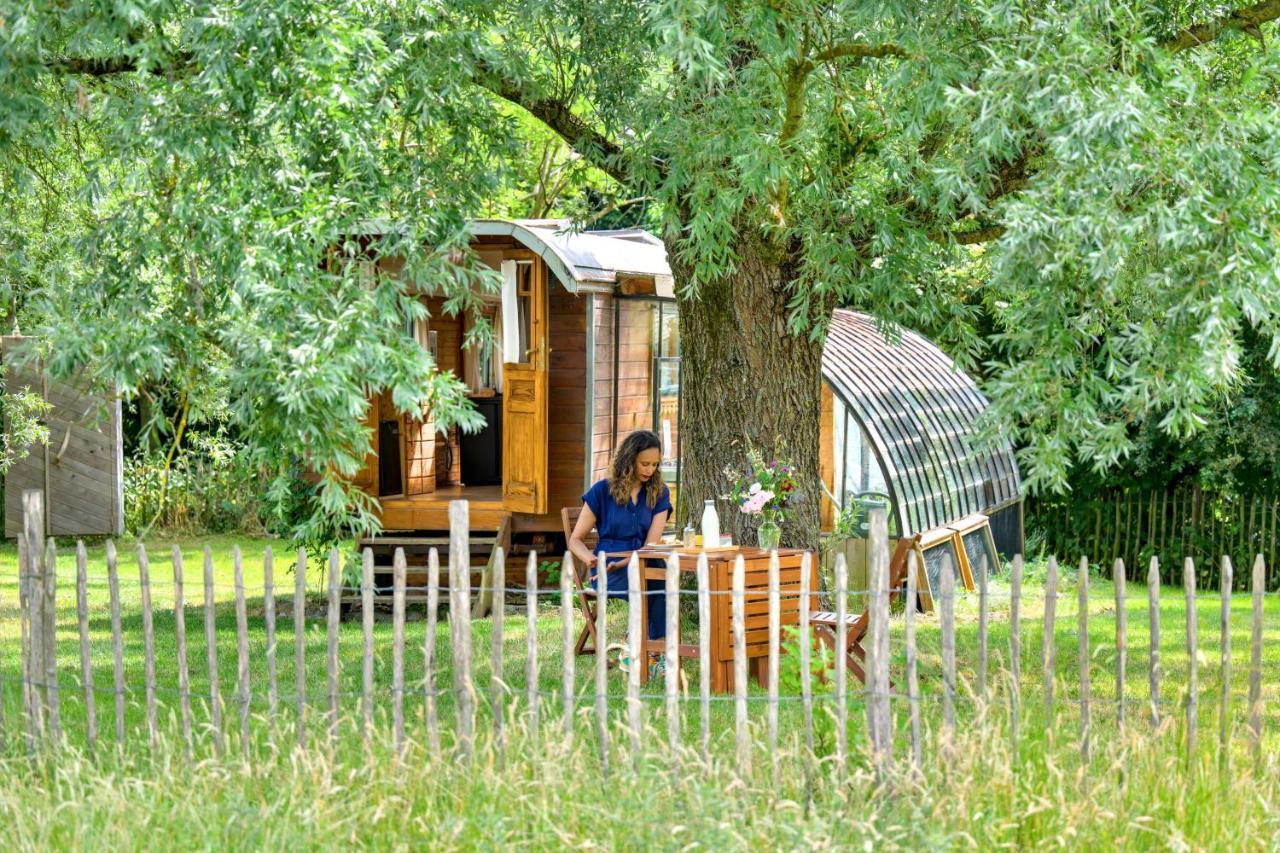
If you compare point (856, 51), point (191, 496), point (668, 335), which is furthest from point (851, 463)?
point (856, 51)

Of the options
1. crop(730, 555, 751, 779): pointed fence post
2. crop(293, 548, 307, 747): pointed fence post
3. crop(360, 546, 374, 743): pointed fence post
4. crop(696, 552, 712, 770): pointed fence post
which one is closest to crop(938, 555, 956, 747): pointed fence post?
crop(730, 555, 751, 779): pointed fence post

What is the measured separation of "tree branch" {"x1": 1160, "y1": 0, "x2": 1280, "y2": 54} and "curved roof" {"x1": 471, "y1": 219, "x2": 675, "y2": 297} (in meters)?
4.44

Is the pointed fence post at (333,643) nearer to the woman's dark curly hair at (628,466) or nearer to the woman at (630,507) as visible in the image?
the woman at (630,507)

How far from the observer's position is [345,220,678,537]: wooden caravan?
12594mm

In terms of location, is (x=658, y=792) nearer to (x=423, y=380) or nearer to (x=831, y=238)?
(x=423, y=380)

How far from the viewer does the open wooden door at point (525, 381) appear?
12594 mm

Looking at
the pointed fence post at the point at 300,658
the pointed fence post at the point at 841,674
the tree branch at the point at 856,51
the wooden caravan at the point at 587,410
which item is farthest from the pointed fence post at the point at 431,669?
the wooden caravan at the point at 587,410

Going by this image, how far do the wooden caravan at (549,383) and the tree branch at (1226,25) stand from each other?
5231 mm

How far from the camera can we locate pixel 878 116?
8469 millimetres

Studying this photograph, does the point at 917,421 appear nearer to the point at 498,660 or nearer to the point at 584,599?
the point at 584,599

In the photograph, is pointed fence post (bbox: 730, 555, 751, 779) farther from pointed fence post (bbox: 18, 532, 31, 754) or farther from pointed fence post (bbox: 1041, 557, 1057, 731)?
pointed fence post (bbox: 18, 532, 31, 754)

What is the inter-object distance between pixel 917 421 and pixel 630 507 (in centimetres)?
650

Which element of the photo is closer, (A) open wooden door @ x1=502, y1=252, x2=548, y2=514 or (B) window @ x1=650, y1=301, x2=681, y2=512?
(A) open wooden door @ x1=502, y1=252, x2=548, y2=514

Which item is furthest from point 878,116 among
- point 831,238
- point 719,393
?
point 719,393
